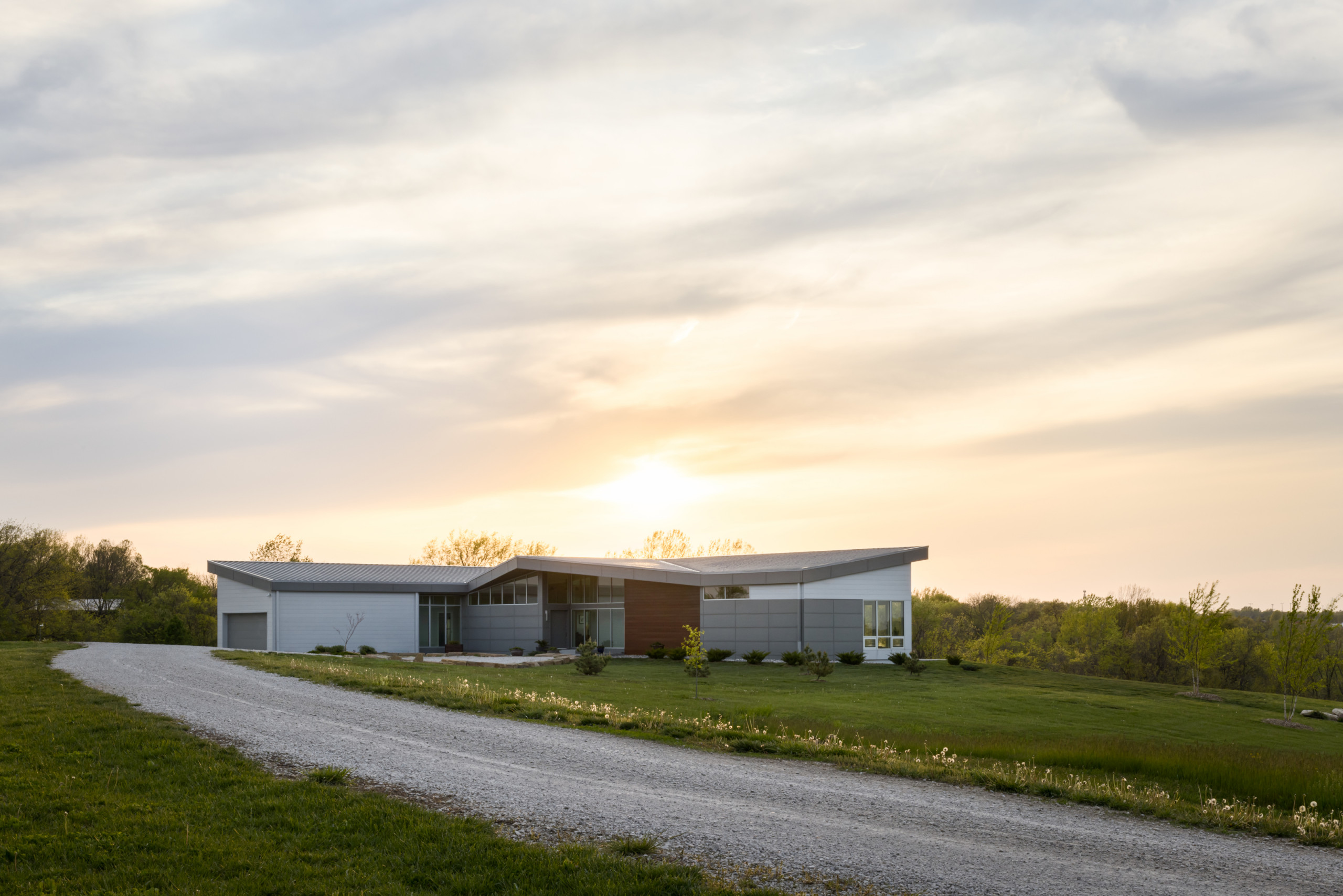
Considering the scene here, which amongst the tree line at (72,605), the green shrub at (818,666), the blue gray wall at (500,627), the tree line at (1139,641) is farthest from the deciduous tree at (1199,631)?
the tree line at (72,605)

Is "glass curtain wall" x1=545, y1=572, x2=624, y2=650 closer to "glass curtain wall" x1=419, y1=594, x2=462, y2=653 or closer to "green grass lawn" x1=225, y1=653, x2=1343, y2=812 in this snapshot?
"green grass lawn" x1=225, y1=653, x2=1343, y2=812

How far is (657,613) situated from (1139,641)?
36.9 metres

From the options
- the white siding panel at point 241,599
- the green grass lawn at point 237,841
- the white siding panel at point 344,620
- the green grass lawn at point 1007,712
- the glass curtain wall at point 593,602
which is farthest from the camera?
the glass curtain wall at point 593,602

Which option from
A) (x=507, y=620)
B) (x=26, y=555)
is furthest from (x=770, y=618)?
(x=26, y=555)

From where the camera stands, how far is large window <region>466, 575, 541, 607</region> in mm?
50219

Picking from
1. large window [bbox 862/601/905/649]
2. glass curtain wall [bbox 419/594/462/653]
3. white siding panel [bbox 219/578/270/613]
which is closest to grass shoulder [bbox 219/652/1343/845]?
large window [bbox 862/601/905/649]

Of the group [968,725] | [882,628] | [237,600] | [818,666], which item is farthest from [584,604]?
[968,725]

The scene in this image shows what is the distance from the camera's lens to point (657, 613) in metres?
45.5

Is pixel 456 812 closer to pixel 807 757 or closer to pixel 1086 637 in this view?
pixel 807 757

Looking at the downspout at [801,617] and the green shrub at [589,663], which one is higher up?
Answer: the downspout at [801,617]

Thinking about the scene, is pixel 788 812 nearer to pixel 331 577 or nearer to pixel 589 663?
pixel 589 663

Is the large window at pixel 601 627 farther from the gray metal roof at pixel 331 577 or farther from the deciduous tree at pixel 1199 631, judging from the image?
the deciduous tree at pixel 1199 631

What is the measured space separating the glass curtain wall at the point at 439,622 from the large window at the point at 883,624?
22.3 metres

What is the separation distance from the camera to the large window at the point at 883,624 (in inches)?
1670
